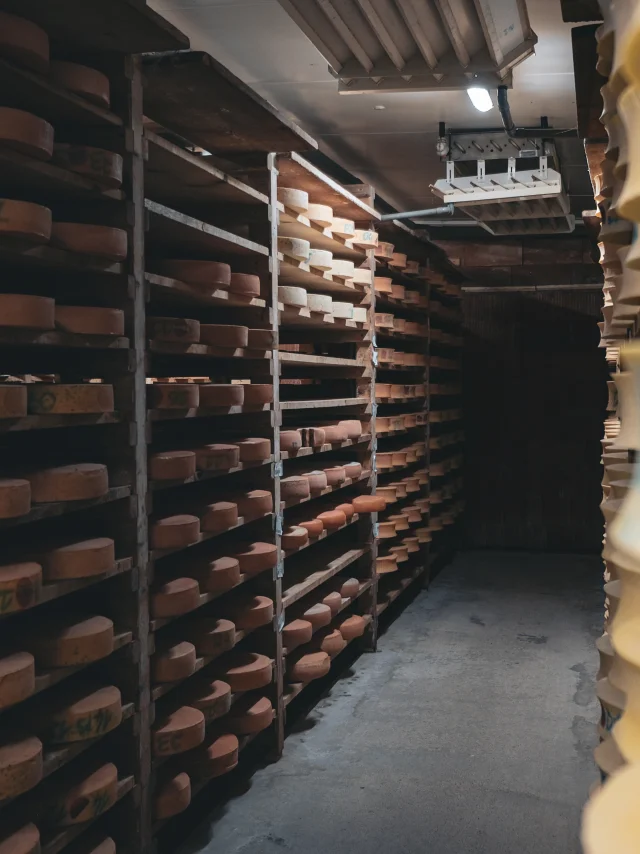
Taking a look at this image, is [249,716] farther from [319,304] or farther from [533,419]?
[533,419]

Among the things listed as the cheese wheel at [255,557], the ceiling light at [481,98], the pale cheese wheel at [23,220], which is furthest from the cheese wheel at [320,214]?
the pale cheese wheel at [23,220]

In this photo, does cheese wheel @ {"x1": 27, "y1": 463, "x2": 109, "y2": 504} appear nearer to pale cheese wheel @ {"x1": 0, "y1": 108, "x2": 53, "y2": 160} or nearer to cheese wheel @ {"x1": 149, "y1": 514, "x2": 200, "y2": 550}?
cheese wheel @ {"x1": 149, "y1": 514, "x2": 200, "y2": 550}

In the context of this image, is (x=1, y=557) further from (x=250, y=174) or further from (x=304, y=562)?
(x=304, y=562)

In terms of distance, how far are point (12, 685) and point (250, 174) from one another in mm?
2599

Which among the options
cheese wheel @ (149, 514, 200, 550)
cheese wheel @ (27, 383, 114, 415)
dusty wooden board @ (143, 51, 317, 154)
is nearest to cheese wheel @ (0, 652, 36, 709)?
cheese wheel @ (27, 383, 114, 415)

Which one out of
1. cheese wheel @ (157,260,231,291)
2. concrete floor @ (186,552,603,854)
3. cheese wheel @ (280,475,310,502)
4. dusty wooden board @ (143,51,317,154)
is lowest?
concrete floor @ (186,552,603,854)

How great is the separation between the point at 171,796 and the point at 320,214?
3.03 m

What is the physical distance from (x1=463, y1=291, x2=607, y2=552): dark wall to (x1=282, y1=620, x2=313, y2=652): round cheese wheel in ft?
18.3

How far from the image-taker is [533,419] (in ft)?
32.2

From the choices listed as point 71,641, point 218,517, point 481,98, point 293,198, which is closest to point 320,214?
point 293,198

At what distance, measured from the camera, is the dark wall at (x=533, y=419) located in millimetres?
9625

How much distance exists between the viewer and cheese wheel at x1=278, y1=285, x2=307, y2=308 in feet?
14.4

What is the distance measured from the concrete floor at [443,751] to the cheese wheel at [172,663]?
2.32 ft

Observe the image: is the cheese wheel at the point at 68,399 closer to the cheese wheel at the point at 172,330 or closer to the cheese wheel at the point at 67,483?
the cheese wheel at the point at 67,483
